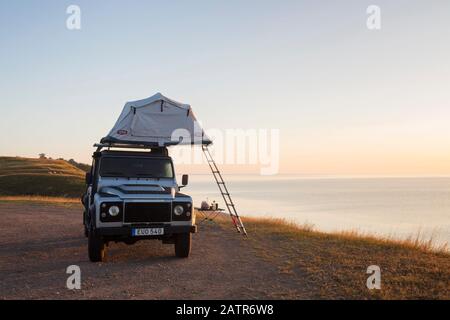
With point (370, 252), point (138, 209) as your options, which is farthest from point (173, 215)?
point (370, 252)

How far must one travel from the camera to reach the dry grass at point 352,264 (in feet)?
21.9

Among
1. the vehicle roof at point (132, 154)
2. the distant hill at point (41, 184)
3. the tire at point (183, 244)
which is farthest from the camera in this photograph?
the distant hill at point (41, 184)

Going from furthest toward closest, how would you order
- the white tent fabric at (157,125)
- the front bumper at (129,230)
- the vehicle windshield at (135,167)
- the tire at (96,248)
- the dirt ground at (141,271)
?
1. the white tent fabric at (157,125)
2. the vehicle windshield at (135,167)
3. the tire at (96,248)
4. the front bumper at (129,230)
5. the dirt ground at (141,271)

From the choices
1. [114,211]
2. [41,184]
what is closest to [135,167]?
[114,211]

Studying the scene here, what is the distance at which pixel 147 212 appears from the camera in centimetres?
904

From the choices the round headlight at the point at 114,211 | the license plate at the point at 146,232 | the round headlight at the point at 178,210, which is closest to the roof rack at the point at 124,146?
the round headlight at the point at 178,210

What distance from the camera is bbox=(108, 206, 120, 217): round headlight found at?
8.73 metres

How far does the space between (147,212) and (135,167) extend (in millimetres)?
2067

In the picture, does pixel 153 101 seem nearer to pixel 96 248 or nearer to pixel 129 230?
pixel 129 230

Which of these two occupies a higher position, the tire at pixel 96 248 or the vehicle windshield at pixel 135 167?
the vehicle windshield at pixel 135 167

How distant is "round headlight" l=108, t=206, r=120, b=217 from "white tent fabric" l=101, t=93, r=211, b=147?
2775 mm

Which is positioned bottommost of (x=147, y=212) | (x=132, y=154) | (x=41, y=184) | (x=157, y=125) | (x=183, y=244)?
(x=41, y=184)

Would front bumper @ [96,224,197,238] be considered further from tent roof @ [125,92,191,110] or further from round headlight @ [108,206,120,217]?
tent roof @ [125,92,191,110]

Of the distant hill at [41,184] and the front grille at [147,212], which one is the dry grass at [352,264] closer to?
the front grille at [147,212]
